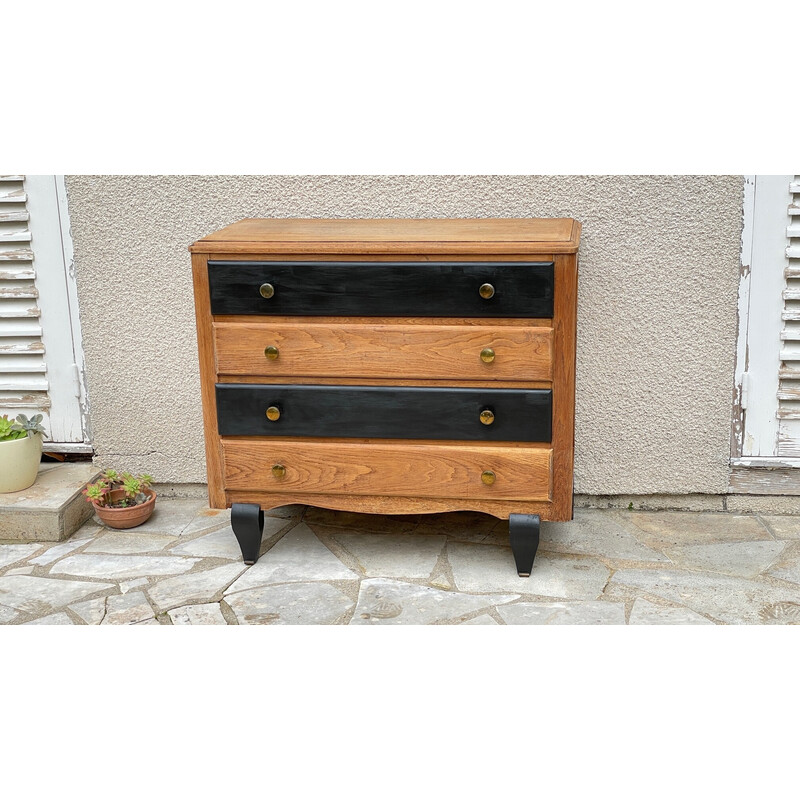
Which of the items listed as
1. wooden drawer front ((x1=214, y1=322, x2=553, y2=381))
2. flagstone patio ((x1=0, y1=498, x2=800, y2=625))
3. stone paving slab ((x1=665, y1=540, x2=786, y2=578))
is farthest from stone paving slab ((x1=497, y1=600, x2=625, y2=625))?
wooden drawer front ((x1=214, y1=322, x2=553, y2=381))

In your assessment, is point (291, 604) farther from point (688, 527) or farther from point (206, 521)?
point (688, 527)

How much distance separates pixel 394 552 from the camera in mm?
3479

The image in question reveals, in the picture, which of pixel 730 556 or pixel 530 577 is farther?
pixel 730 556

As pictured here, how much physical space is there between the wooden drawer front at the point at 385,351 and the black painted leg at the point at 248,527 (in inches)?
19.1

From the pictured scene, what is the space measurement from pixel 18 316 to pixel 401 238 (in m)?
1.76

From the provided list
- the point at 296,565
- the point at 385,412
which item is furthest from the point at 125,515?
the point at 385,412

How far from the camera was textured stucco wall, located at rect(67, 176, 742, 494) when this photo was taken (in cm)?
358

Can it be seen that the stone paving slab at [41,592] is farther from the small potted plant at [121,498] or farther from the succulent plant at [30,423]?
the succulent plant at [30,423]

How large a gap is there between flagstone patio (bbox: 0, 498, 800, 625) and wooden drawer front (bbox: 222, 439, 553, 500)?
Answer: 1.01ft

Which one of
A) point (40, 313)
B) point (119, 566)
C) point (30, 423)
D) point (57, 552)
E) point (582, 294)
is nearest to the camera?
point (119, 566)

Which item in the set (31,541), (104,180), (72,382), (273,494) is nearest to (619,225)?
(273,494)

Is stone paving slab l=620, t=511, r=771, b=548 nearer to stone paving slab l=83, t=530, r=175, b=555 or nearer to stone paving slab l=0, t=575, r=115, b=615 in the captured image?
stone paving slab l=83, t=530, r=175, b=555

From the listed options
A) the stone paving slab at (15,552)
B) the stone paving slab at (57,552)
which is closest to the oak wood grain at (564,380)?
the stone paving slab at (57,552)

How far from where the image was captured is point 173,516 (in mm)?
3863
